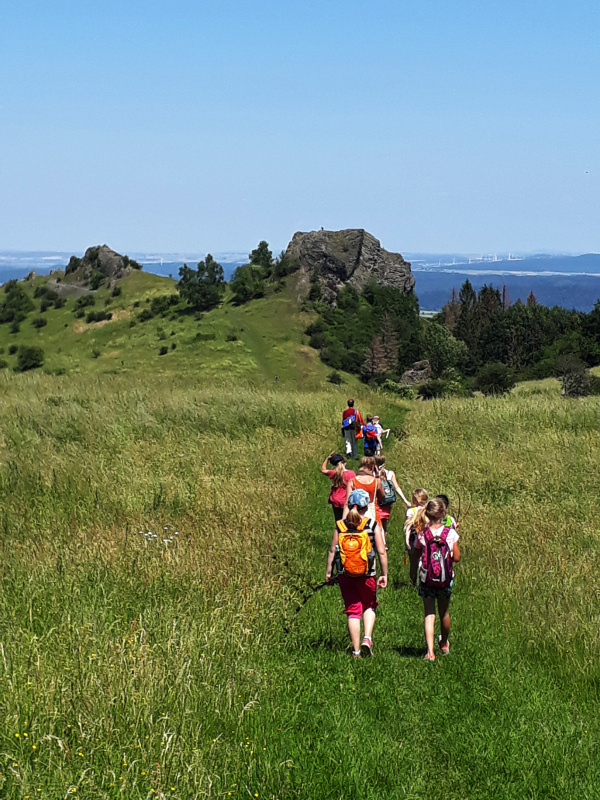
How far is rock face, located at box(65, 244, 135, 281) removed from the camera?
489 feet

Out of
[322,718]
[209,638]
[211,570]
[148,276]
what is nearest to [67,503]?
[211,570]

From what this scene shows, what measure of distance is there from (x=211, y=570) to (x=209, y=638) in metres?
1.84

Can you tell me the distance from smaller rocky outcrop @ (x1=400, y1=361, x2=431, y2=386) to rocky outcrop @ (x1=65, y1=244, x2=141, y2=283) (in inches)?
2355

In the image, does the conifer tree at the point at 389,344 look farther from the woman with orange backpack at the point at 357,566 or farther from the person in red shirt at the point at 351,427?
the woman with orange backpack at the point at 357,566

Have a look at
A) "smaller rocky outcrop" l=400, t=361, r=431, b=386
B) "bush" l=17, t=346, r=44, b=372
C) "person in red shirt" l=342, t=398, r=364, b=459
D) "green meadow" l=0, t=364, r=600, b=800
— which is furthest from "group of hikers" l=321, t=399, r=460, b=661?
"smaller rocky outcrop" l=400, t=361, r=431, b=386

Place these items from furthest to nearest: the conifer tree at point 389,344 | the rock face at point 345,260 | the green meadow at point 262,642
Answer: the rock face at point 345,260 → the conifer tree at point 389,344 → the green meadow at point 262,642

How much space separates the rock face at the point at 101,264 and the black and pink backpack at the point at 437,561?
144778mm

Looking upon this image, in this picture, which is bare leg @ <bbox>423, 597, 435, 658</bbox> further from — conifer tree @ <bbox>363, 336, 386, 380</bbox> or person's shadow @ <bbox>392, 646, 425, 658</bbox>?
conifer tree @ <bbox>363, 336, 386, 380</bbox>

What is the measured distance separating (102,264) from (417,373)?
234 feet

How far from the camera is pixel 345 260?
14938 cm

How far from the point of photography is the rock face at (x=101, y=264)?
14912cm

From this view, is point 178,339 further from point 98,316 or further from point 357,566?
point 357,566

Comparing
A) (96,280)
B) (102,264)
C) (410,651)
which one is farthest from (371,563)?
(102,264)

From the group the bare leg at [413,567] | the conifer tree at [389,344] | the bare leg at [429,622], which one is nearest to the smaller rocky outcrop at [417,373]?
the conifer tree at [389,344]
